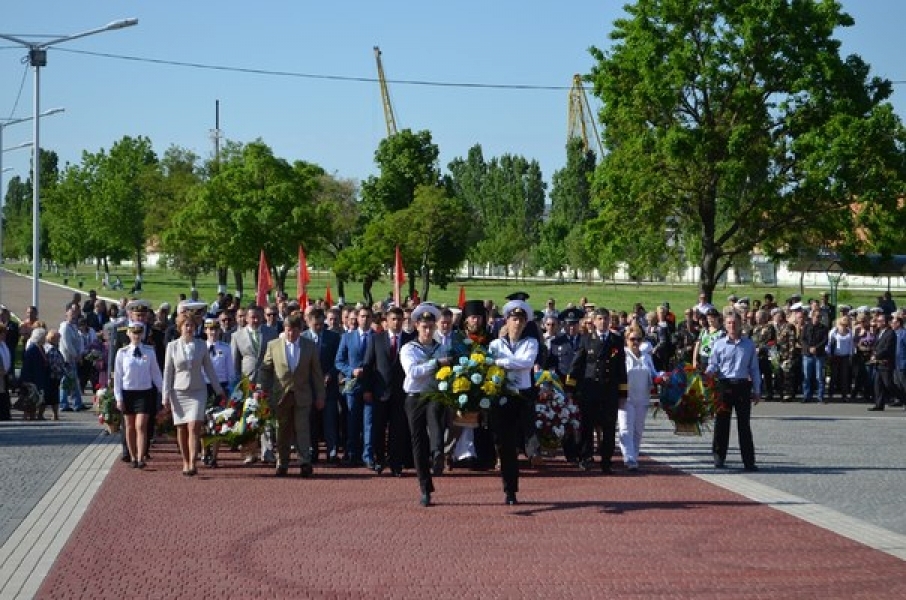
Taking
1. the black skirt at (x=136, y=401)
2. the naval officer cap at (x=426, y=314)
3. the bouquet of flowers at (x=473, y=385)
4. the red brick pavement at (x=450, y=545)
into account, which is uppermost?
the naval officer cap at (x=426, y=314)

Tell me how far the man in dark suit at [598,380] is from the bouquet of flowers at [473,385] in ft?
10.2

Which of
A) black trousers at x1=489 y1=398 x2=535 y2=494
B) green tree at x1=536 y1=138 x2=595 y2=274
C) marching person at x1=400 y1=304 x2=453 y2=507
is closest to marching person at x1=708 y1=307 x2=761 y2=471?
black trousers at x1=489 y1=398 x2=535 y2=494

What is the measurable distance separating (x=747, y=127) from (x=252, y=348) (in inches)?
941

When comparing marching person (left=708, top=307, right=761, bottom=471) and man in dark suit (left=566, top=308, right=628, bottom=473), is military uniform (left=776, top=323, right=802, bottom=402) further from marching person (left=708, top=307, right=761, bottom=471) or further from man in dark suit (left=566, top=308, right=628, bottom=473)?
man in dark suit (left=566, top=308, right=628, bottom=473)

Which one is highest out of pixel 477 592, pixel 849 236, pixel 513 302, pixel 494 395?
pixel 849 236

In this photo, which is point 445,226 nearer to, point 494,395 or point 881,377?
point 881,377

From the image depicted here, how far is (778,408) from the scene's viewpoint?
24.4 m

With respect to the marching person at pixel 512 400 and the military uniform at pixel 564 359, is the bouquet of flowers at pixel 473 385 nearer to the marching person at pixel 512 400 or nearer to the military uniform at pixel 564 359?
the marching person at pixel 512 400

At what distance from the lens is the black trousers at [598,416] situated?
14.7 m

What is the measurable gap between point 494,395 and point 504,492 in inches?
50.5

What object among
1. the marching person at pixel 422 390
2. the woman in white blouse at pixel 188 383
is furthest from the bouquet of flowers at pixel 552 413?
the woman in white blouse at pixel 188 383

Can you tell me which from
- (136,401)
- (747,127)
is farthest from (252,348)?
(747,127)

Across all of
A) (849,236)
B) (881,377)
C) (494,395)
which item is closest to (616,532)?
(494,395)

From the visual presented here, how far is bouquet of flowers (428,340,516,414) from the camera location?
1186 centimetres
